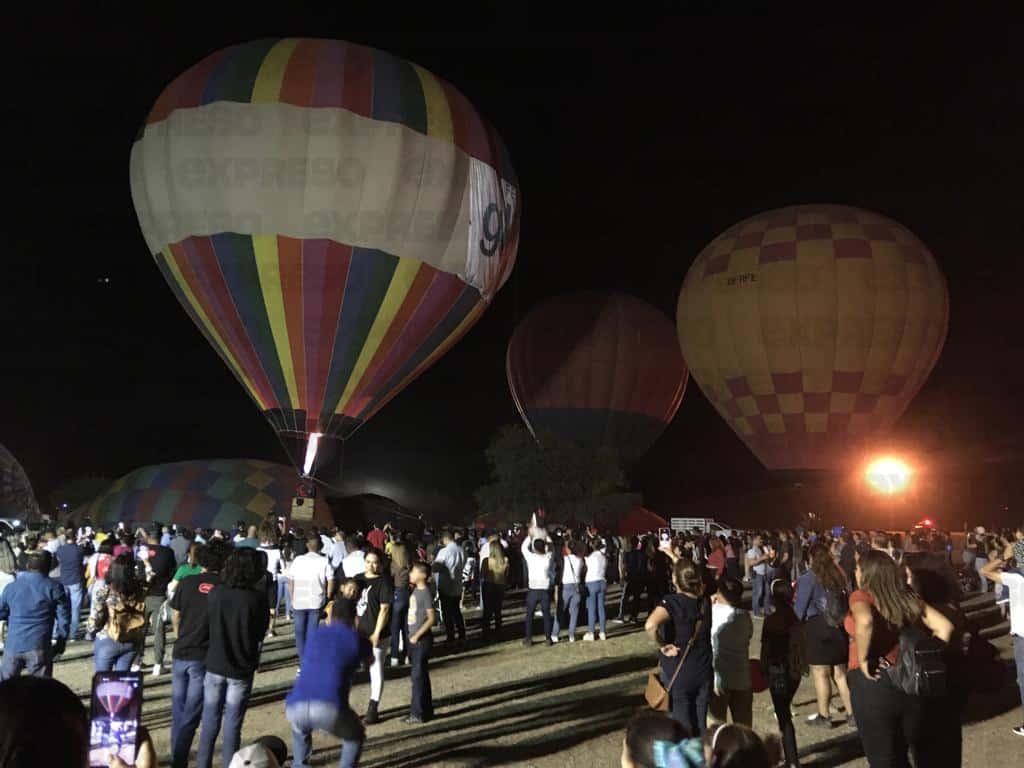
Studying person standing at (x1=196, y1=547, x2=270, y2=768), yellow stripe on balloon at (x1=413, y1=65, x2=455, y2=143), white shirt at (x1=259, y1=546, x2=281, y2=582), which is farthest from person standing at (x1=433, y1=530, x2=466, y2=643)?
yellow stripe on balloon at (x1=413, y1=65, x2=455, y2=143)

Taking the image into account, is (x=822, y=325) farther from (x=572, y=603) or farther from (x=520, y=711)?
(x=520, y=711)

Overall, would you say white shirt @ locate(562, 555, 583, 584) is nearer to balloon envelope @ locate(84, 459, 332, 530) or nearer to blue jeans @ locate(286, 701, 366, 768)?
blue jeans @ locate(286, 701, 366, 768)

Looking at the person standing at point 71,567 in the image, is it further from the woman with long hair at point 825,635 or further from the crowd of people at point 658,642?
the woman with long hair at point 825,635

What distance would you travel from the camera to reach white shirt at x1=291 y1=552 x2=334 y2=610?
31.7ft

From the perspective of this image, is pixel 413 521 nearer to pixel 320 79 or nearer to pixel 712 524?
pixel 712 524

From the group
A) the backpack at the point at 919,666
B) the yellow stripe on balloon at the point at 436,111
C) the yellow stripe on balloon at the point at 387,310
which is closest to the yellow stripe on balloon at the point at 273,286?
the yellow stripe on balloon at the point at 387,310

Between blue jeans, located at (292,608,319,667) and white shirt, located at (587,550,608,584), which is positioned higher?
white shirt, located at (587,550,608,584)

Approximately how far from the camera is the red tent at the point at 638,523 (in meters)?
34.1

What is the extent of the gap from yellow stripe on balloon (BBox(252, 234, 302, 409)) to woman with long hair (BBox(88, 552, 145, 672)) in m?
14.1

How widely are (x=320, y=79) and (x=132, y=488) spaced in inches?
768

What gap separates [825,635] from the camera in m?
7.31

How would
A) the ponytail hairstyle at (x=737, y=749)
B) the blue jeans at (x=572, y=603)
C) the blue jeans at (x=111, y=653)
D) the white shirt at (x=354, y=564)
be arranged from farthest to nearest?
the blue jeans at (x=572, y=603)
the white shirt at (x=354, y=564)
the blue jeans at (x=111, y=653)
the ponytail hairstyle at (x=737, y=749)

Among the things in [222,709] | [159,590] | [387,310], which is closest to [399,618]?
[159,590]

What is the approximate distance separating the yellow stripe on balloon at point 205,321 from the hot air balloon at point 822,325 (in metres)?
15.1
